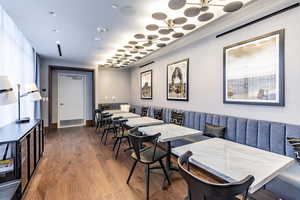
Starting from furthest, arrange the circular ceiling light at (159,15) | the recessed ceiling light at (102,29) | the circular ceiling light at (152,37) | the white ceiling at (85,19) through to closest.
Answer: the circular ceiling light at (152,37) < the recessed ceiling light at (102,29) < the circular ceiling light at (159,15) < the white ceiling at (85,19)

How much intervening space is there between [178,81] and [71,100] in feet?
16.2

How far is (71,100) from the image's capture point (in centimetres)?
652

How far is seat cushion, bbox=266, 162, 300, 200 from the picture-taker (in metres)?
1.52

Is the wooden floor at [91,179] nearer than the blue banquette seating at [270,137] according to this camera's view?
No

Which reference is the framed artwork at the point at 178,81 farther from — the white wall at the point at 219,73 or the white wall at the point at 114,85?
the white wall at the point at 114,85

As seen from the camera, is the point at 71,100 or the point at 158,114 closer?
the point at 158,114

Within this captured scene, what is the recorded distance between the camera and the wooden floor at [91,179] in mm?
1994

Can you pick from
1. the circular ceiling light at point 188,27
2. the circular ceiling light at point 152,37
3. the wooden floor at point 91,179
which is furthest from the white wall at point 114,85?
the circular ceiling light at point 188,27

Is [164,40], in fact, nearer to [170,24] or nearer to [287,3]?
[170,24]

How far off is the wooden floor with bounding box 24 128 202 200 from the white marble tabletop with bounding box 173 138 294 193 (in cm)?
85

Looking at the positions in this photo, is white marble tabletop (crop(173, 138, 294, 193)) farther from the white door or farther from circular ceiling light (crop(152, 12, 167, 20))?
the white door

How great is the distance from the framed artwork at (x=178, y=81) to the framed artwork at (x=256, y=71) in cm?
115

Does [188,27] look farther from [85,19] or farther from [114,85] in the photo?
[114,85]

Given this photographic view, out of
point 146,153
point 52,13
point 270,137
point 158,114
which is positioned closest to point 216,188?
point 146,153
